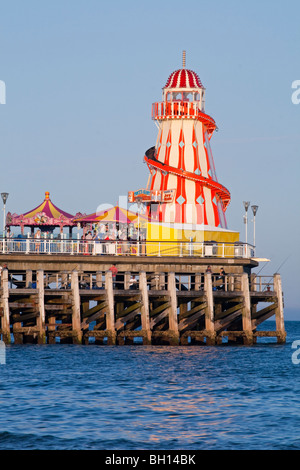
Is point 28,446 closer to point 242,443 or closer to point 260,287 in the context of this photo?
point 242,443

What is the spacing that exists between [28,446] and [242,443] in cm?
518

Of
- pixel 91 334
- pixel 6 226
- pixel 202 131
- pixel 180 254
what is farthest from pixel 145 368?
pixel 202 131

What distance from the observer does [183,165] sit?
59.5 metres

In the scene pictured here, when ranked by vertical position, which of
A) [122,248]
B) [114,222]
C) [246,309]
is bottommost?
[246,309]

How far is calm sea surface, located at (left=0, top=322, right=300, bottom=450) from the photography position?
2411 cm

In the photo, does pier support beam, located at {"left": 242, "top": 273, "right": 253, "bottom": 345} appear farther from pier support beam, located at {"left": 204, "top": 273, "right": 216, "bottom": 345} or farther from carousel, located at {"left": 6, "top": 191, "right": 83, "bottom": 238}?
carousel, located at {"left": 6, "top": 191, "right": 83, "bottom": 238}

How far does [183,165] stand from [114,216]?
854 centimetres

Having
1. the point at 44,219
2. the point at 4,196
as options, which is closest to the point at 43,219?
the point at 44,219

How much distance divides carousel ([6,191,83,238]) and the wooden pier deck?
4708mm

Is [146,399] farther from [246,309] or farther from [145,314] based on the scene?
[246,309]

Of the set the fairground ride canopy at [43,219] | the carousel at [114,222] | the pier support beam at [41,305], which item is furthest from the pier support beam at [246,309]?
the fairground ride canopy at [43,219]

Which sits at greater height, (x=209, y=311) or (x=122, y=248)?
(x=122, y=248)

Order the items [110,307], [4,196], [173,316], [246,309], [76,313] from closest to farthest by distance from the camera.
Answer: [76,313] < [110,307] < [173,316] < [246,309] < [4,196]

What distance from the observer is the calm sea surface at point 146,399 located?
24109 mm
